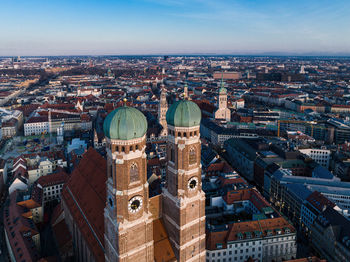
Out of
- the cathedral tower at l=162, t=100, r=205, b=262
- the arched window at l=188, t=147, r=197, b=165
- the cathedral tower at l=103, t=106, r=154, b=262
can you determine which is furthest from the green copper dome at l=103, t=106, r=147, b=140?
the arched window at l=188, t=147, r=197, b=165

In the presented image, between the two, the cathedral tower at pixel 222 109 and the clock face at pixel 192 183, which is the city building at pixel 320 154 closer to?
the cathedral tower at pixel 222 109

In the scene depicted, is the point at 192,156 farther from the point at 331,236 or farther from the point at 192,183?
the point at 331,236

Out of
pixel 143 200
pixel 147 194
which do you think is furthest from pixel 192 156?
pixel 143 200

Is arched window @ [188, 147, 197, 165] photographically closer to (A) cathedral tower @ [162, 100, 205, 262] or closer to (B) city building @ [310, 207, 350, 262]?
(A) cathedral tower @ [162, 100, 205, 262]

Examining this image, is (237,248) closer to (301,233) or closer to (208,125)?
(301,233)

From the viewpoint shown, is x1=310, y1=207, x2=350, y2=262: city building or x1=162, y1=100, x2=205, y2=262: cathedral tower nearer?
x1=162, y1=100, x2=205, y2=262: cathedral tower

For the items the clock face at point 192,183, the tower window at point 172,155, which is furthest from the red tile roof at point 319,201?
the tower window at point 172,155

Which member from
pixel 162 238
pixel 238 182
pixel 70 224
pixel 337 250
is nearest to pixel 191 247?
pixel 162 238
